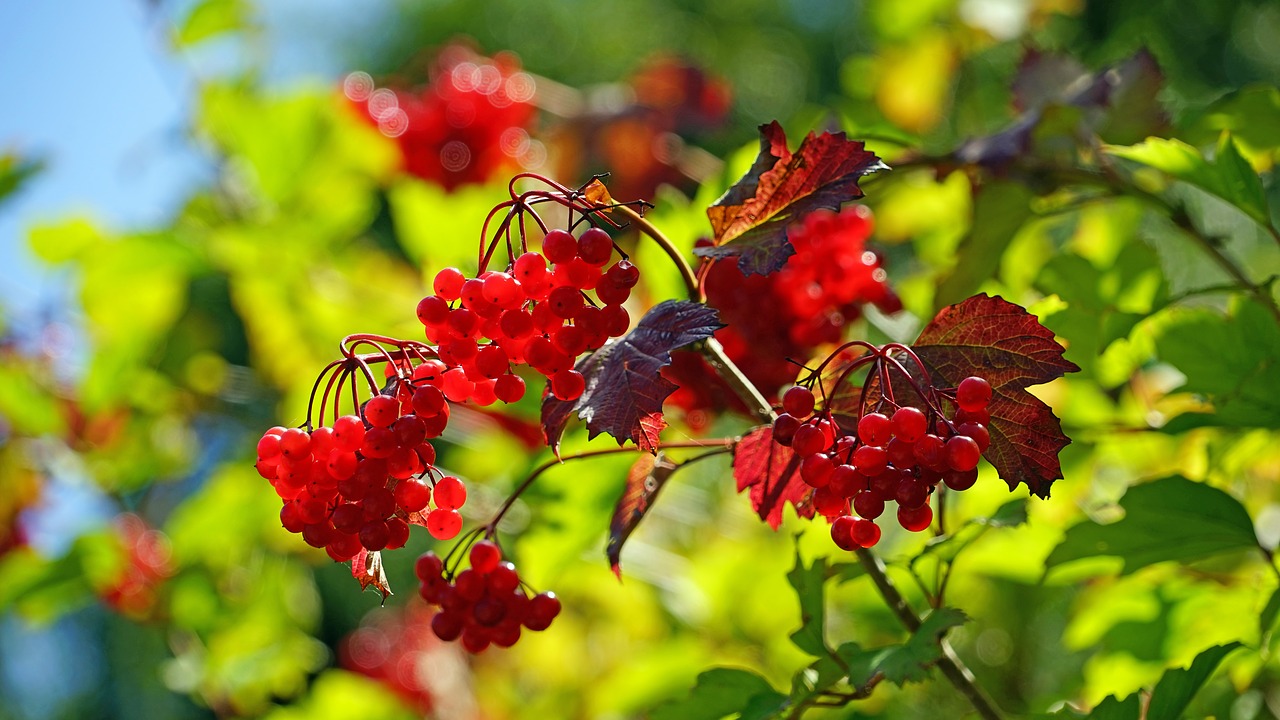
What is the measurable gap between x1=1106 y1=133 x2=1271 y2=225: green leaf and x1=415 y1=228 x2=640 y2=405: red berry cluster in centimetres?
27

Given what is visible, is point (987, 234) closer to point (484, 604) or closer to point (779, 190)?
point (779, 190)

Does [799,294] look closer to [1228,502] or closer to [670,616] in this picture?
[1228,502]

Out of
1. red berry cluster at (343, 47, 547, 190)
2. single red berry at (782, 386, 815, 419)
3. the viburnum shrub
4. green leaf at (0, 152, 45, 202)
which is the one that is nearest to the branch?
the viburnum shrub

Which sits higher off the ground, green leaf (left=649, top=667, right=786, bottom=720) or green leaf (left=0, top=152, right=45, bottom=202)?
green leaf (left=649, top=667, right=786, bottom=720)

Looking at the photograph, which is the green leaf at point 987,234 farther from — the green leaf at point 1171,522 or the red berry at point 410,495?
the red berry at point 410,495

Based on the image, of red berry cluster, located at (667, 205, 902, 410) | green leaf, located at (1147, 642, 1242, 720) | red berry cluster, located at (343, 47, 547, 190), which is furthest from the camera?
red berry cluster, located at (343, 47, 547, 190)

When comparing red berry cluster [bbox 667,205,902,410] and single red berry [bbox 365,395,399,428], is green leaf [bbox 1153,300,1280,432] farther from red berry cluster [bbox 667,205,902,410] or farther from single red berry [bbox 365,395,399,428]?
single red berry [bbox 365,395,399,428]

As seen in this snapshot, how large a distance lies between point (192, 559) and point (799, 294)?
0.97 metres

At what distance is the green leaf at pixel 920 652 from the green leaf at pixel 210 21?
1.17 m

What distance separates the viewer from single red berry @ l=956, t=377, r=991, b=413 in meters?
0.37

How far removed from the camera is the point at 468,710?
63.4 inches

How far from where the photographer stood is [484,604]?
0.46 metres

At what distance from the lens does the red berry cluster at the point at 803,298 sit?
0.63 meters

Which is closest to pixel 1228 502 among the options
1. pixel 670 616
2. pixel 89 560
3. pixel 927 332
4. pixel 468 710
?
pixel 927 332
